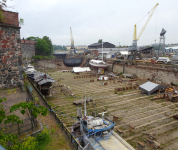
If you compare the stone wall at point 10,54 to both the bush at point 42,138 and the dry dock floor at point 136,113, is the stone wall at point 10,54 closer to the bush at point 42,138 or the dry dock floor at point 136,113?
the dry dock floor at point 136,113

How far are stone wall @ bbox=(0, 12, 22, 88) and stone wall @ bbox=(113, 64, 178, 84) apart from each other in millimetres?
23608

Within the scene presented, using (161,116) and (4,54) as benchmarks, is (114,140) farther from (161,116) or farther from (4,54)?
(4,54)

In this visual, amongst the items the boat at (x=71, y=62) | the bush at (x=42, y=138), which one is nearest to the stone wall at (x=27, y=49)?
the boat at (x=71, y=62)

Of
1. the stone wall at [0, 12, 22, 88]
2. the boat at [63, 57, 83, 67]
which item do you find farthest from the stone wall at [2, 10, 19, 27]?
the boat at [63, 57, 83, 67]

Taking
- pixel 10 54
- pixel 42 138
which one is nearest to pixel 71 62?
pixel 10 54

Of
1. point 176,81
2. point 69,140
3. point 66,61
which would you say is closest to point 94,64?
point 66,61

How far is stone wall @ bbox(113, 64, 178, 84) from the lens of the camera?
23.0 meters

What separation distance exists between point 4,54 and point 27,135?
934 cm

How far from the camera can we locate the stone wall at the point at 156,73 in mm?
23047

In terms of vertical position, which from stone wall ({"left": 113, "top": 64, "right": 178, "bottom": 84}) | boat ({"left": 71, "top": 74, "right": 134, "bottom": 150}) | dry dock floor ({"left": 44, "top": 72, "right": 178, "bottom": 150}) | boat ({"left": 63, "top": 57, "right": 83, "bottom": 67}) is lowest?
dry dock floor ({"left": 44, "top": 72, "right": 178, "bottom": 150})

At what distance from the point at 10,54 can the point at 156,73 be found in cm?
2487

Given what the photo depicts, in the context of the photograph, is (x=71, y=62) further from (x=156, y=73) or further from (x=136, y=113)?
(x=136, y=113)

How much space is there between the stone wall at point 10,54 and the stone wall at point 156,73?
23.6 metres

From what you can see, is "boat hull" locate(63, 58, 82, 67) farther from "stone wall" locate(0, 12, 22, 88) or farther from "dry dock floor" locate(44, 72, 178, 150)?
"stone wall" locate(0, 12, 22, 88)
